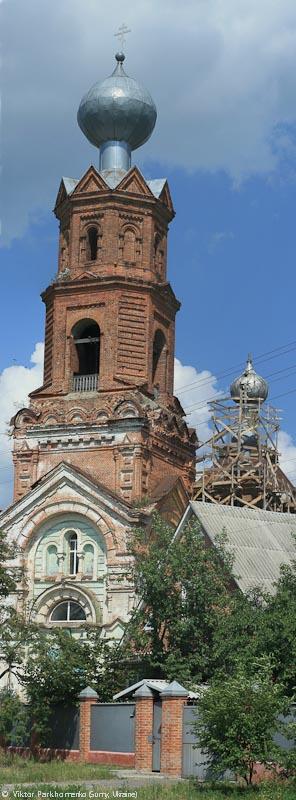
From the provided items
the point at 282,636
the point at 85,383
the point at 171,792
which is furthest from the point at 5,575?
the point at 171,792

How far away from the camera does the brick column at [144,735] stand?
29.9m

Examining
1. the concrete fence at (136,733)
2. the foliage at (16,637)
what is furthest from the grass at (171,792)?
the foliage at (16,637)

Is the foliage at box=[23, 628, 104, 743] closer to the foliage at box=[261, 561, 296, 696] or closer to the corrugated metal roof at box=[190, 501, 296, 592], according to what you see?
the corrugated metal roof at box=[190, 501, 296, 592]

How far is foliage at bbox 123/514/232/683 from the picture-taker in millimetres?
35406

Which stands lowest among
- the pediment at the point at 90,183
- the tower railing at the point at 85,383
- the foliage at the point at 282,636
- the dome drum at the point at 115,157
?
the foliage at the point at 282,636

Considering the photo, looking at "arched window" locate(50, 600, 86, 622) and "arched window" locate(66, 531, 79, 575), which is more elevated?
"arched window" locate(66, 531, 79, 575)

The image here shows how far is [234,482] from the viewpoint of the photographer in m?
51.3

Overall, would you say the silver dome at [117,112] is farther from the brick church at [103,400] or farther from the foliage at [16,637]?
the foliage at [16,637]

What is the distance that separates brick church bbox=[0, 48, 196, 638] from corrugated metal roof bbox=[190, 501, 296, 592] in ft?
11.6

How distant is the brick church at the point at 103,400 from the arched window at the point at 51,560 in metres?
0.03

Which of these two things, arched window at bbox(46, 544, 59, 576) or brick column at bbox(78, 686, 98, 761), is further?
arched window at bbox(46, 544, 59, 576)

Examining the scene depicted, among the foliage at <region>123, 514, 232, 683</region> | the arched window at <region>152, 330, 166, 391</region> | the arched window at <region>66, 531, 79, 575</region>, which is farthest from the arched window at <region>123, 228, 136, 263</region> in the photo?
the foliage at <region>123, 514, 232, 683</region>

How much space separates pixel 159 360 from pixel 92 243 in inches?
197

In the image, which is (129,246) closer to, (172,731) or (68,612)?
(68,612)
